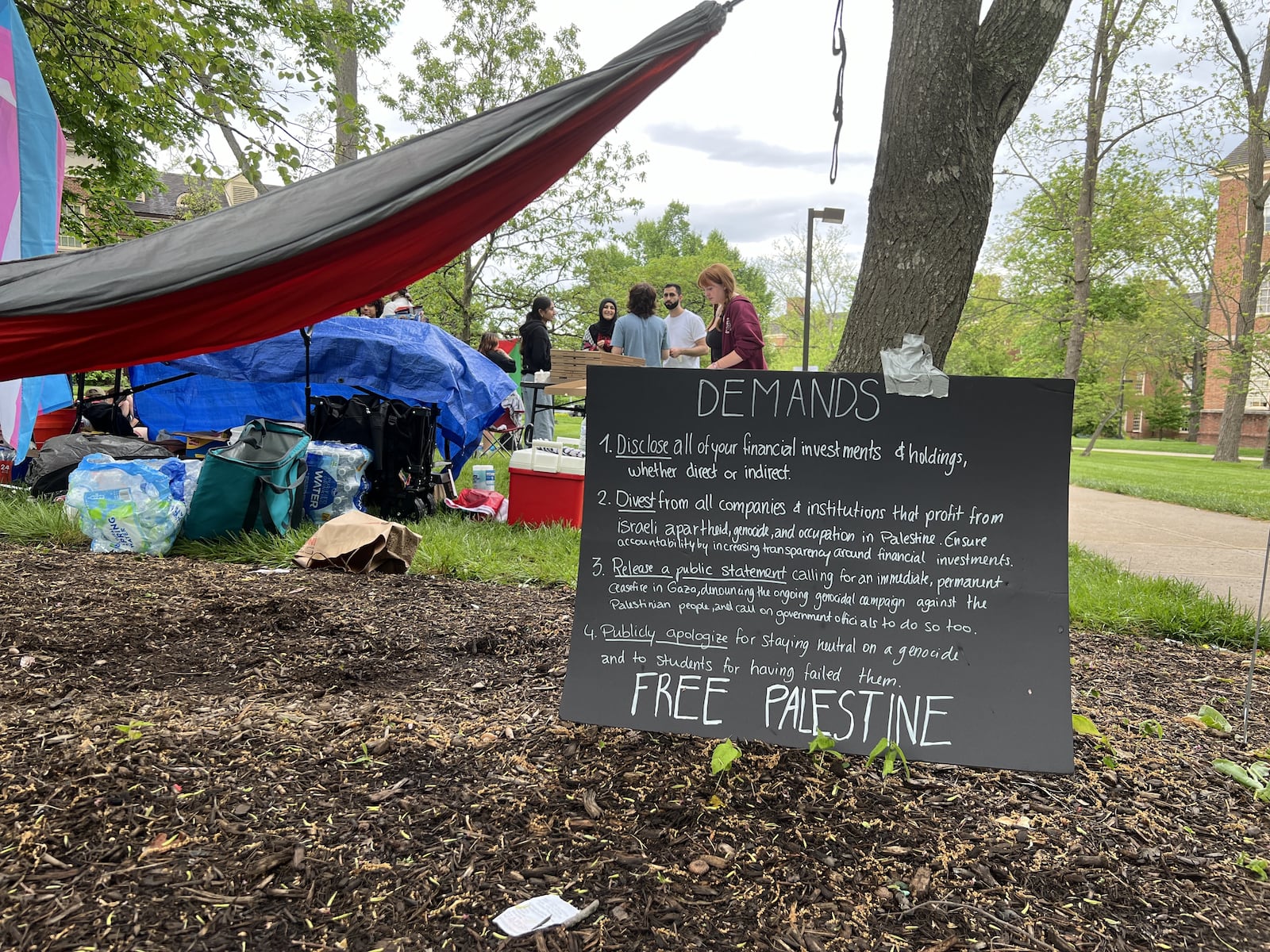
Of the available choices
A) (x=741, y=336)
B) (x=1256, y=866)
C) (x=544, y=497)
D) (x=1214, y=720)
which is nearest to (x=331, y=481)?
(x=544, y=497)

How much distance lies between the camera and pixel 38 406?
4055mm

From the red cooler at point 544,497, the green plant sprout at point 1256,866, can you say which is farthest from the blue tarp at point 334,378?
the green plant sprout at point 1256,866

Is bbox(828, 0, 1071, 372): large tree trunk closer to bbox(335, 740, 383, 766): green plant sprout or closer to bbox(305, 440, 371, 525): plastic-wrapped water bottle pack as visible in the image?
bbox(335, 740, 383, 766): green plant sprout

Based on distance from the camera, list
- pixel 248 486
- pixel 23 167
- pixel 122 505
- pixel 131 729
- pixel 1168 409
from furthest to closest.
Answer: pixel 1168 409, pixel 248 486, pixel 122 505, pixel 23 167, pixel 131 729

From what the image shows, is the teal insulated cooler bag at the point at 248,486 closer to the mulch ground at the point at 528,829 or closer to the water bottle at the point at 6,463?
the mulch ground at the point at 528,829

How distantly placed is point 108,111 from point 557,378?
576 centimetres

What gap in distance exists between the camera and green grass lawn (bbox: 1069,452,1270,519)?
966 centimetres

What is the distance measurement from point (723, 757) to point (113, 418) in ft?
20.6

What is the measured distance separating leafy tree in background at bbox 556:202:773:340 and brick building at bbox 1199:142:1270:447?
12785 millimetres

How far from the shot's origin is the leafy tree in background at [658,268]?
17875mm

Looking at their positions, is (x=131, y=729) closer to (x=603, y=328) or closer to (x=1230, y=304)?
(x=603, y=328)

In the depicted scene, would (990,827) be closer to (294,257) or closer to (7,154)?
(294,257)

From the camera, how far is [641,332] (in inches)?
273

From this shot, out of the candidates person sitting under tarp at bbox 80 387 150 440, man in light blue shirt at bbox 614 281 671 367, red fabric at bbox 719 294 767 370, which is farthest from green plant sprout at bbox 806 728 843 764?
person sitting under tarp at bbox 80 387 150 440
